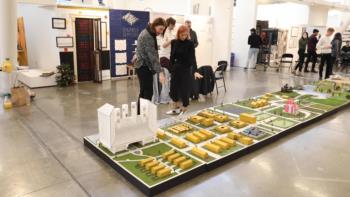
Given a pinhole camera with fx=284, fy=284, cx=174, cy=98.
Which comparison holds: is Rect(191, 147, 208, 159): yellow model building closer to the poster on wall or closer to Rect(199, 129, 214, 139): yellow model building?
Rect(199, 129, 214, 139): yellow model building

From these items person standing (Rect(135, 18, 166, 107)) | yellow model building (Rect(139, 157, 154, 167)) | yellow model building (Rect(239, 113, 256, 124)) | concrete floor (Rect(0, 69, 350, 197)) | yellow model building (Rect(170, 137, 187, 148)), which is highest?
person standing (Rect(135, 18, 166, 107))

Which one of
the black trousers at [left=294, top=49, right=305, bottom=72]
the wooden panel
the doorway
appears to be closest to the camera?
the doorway

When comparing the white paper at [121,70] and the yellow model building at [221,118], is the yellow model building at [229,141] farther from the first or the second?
the white paper at [121,70]

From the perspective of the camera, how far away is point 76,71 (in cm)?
777

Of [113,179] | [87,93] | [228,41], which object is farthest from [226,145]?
[228,41]

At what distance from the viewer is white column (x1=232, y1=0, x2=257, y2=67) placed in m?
11.2

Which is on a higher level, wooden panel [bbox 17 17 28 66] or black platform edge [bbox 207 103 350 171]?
wooden panel [bbox 17 17 28 66]

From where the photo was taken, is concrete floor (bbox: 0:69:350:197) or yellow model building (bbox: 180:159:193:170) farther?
yellow model building (bbox: 180:159:193:170)

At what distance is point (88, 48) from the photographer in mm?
7844

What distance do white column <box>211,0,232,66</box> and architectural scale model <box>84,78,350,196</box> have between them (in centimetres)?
583

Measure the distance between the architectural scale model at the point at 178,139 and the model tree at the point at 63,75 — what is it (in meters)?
3.88

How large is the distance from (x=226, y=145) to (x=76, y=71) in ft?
18.3

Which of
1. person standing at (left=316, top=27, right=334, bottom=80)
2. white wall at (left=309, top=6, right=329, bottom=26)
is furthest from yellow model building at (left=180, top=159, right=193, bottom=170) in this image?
white wall at (left=309, top=6, right=329, bottom=26)

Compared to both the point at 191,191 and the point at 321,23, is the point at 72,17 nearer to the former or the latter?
the point at 191,191
